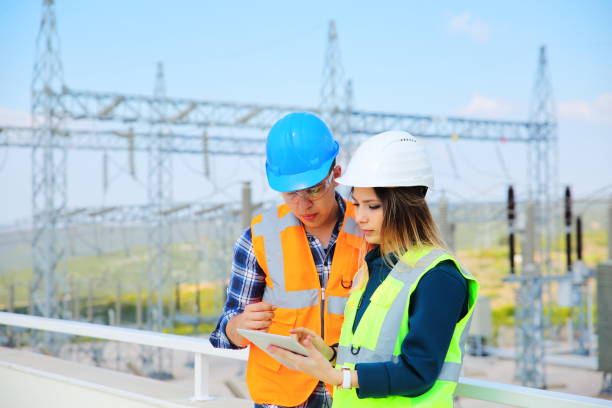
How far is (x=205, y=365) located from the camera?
2.63m

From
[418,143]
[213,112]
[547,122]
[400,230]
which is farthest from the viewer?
[547,122]

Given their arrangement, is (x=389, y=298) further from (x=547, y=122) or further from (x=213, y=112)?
(x=547, y=122)

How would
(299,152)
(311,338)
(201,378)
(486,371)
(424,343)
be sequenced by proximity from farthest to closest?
(486,371)
(201,378)
(299,152)
(311,338)
(424,343)

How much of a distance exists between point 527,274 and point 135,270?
11847mm

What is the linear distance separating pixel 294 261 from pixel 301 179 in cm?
21

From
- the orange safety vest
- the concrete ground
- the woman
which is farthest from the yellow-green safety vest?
the concrete ground

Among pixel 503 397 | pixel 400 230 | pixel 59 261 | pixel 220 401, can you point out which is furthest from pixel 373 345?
pixel 59 261

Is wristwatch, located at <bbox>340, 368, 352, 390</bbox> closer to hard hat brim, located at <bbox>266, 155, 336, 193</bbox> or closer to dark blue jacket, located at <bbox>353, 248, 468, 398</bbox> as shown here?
dark blue jacket, located at <bbox>353, 248, 468, 398</bbox>

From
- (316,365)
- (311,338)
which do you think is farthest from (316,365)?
(311,338)

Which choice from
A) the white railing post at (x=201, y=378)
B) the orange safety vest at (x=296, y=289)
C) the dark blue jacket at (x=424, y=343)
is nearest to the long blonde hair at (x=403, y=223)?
the dark blue jacket at (x=424, y=343)

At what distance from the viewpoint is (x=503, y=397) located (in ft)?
5.41

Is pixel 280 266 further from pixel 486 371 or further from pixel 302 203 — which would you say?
pixel 486 371

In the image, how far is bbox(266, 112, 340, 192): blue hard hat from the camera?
1.78m

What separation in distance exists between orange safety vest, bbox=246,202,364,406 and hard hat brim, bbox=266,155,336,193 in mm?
98
